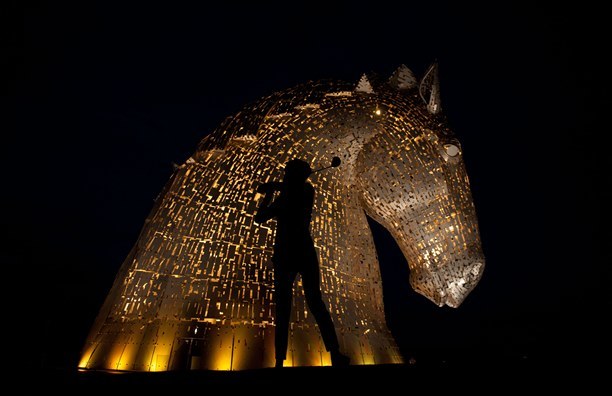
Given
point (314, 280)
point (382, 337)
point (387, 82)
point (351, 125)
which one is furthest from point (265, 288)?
point (387, 82)

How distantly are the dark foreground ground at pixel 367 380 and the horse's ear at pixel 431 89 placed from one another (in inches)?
126

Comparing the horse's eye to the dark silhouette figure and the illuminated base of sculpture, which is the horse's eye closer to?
the dark silhouette figure

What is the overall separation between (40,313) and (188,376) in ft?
13.6

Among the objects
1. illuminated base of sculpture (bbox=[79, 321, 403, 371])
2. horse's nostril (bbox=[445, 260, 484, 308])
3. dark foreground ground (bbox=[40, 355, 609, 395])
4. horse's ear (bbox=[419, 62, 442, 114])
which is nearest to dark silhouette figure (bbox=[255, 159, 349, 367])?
illuminated base of sculpture (bbox=[79, 321, 403, 371])

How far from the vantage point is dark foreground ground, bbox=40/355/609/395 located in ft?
5.50

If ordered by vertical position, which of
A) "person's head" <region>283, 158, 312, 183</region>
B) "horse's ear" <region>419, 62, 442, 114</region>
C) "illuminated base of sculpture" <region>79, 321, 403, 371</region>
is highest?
"horse's ear" <region>419, 62, 442, 114</region>

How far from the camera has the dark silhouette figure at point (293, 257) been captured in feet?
8.55

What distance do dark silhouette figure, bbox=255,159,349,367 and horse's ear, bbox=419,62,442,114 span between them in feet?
7.62

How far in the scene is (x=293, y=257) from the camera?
2.73m

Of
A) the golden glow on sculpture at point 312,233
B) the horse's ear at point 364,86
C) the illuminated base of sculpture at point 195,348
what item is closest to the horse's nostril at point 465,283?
the golden glow on sculpture at point 312,233

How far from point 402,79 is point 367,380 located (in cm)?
368

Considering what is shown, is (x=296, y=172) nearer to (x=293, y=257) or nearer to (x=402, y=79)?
(x=293, y=257)

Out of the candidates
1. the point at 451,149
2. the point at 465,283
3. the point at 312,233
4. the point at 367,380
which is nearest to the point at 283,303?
the point at 367,380

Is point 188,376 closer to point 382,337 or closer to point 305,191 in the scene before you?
point 305,191
